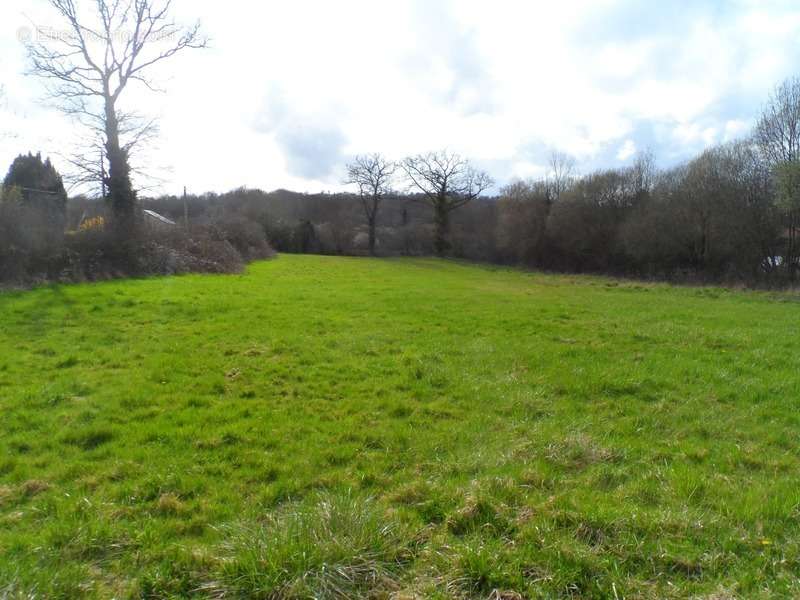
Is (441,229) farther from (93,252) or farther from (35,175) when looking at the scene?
(93,252)

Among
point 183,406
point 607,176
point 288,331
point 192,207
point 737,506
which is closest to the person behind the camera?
point 737,506

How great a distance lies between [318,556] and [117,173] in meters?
25.0

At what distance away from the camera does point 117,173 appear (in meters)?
22.8

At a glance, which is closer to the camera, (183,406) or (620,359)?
(183,406)

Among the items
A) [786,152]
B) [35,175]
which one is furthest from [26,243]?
[786,152]

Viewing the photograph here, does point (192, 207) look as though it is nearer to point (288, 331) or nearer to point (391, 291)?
point (391, 291)

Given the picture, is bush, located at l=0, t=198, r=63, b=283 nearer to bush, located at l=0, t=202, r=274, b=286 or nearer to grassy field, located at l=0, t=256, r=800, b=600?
bush, located at l=0, t=202, r=274, b=286

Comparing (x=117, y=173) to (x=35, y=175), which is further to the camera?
(x=35, y=175)

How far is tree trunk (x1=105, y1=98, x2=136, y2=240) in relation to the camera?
2264cm

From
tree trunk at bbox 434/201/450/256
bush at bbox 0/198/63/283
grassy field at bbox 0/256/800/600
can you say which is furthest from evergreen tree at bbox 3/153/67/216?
tree trunk at bbox 434/201/450/256

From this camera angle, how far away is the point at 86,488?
400 centimetres

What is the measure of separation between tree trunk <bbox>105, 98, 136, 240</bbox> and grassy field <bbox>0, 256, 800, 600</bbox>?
1459 centimetres

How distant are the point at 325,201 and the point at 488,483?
75.8 metres

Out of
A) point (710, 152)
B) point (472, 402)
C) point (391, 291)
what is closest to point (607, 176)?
point (710, 152)
